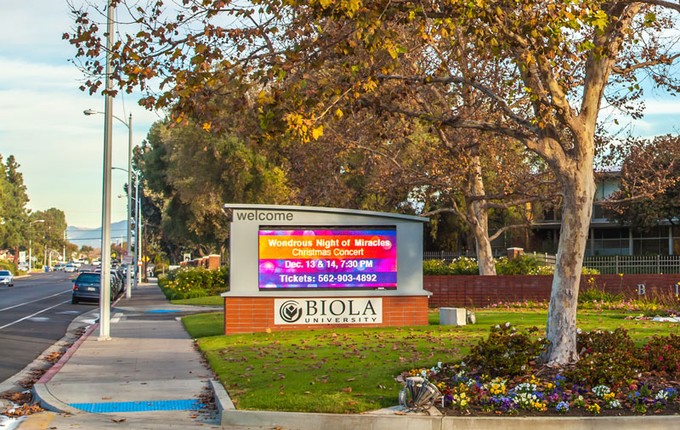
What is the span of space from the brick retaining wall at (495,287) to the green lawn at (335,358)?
7045 mm

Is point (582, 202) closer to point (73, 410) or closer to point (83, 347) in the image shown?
point (73, 410)

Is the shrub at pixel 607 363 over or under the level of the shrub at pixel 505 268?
under

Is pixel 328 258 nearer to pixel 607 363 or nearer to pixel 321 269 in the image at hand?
pixel 321 269

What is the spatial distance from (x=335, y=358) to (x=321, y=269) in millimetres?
6330

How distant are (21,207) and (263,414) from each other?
468 feet

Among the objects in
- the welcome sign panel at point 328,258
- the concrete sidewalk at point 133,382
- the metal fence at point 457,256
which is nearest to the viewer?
the concrete sidewalk at point 133,382

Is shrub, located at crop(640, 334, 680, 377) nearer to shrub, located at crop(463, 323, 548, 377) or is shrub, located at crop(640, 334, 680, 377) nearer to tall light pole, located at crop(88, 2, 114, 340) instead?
shrub, located at crop(463, 323, 548, 377)

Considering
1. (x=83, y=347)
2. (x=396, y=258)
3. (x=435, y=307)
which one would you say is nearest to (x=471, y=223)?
(x=435, y=307)

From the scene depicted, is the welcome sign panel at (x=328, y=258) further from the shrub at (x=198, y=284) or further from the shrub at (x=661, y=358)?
the shrub at (x=198, y=284)

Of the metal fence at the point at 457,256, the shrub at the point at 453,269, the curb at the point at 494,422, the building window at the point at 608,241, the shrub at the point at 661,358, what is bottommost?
the curb at the point at 494,422

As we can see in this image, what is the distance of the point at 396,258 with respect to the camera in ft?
69.7

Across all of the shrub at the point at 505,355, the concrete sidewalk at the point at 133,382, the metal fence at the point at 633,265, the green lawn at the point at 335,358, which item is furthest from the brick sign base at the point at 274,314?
the metal fence at the point at 633,265

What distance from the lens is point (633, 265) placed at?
43625mm

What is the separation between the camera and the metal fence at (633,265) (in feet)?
140
